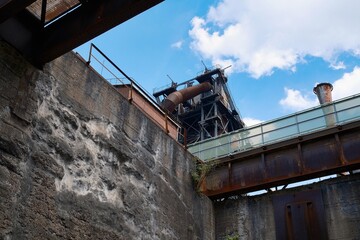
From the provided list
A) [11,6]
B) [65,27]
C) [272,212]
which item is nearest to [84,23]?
[65,27]

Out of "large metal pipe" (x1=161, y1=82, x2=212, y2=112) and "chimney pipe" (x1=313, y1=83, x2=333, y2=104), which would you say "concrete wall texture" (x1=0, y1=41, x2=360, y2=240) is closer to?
"chimney pipe" (x1=313, y1=83, x2=333, y2=104)

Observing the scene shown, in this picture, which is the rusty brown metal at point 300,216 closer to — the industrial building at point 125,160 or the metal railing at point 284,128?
the industrial building at point 125,160

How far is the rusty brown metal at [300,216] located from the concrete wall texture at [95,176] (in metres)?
0.17

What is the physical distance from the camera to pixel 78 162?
696cm

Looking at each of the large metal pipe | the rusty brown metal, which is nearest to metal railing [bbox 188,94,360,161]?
the rusty brown metal

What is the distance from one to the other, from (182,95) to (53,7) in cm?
1929

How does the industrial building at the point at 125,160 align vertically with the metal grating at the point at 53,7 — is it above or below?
below

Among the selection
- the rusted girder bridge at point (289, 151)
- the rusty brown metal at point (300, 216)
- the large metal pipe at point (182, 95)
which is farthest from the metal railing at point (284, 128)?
the large metal pipe at point (182, 95)

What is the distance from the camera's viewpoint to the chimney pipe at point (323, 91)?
15.3 metres

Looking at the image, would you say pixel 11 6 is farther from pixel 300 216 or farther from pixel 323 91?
pixel 323 91

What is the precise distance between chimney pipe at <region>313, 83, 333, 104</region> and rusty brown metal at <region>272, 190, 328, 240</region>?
609cm

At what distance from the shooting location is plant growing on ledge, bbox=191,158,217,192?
10664mm

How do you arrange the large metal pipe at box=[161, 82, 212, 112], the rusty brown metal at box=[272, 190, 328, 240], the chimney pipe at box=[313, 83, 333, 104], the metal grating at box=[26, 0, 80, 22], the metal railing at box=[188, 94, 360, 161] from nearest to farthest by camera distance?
the metal grating at box=[26, 0, 80, 22] < the rusty brown metal at box=[272, 190, 328, 240] < the metal railing at box=[188, 94, 360, 161] < the chimney pipe at box=[313, 83, 333, 104] < the large metal pipe at box=[161, 82, 212, 112]

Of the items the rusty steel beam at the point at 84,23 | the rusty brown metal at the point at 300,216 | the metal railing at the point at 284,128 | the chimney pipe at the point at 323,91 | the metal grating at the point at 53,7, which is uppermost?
the chimney pipe at the point at 323,91
